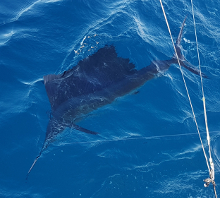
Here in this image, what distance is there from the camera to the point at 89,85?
10.6 meters

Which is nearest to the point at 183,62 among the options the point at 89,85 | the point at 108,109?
the point at 108,109

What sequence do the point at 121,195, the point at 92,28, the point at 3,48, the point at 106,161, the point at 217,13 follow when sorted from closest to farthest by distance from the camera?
the point at 121,195 → the point at 106,161 → the point at 3,48 → the point at 92,28 → the point at 217,13

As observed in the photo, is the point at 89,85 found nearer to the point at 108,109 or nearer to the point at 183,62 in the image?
the point at 108,109

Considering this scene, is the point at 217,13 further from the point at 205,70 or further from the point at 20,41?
the point at 20,41

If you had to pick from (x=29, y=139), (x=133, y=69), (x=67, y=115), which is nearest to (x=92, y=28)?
(x=133, y=69)

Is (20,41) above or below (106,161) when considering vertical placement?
above

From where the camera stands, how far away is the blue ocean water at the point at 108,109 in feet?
28.0

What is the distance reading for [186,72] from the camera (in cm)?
1242

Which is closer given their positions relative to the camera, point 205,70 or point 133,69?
point 133,69

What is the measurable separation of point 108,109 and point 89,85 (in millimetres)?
1294

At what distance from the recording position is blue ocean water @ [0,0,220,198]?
8.54 metres

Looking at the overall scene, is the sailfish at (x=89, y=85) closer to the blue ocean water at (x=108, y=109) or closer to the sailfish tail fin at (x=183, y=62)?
the sailfish tail fin at (x=183, y=62)

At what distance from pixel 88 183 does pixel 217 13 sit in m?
13.2

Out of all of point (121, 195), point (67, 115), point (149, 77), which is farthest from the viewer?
point (149, 77)
